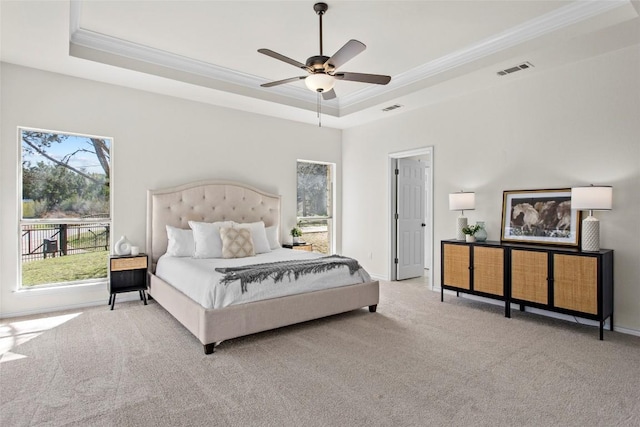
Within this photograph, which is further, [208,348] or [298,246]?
[298,246]

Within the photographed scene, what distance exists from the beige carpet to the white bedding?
0.41 m

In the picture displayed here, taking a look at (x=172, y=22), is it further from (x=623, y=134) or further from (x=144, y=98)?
(x=623, y=134)

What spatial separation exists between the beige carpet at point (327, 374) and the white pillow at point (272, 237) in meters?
1.90

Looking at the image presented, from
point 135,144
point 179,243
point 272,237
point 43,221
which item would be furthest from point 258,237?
point 43,221

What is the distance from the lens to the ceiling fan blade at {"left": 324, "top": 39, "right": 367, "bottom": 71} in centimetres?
271

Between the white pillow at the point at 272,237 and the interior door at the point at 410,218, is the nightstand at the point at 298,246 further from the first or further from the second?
the interior door at the point at 410,218

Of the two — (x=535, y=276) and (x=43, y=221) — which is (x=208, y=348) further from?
(x=535, y=276)

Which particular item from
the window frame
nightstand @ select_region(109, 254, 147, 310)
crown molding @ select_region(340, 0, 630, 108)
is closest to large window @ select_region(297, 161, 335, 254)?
crown molding @ select_region(340, 0, 630, 108)

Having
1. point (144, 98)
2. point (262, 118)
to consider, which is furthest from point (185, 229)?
point (262, 118)

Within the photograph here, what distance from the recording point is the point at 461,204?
4.68 meters

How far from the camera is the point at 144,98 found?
4.77 meters

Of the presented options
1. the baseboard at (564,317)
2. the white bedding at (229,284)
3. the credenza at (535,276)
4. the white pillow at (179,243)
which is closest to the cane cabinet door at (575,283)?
the credenza at (535,276)

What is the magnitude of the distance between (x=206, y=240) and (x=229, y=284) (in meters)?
1.53

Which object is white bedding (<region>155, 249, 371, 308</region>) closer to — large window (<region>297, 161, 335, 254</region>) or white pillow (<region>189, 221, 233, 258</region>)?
white pillow (<region>189, 221, 233, 258</region>)
